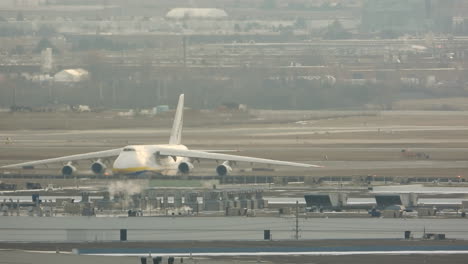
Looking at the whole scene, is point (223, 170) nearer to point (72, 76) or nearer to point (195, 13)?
point (72, 76)

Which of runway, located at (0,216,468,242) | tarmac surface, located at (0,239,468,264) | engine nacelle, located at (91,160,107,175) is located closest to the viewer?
tarmac surface, located at (0,239,468,264)

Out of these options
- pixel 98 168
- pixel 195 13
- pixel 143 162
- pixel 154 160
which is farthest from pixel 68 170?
pixel 195 13

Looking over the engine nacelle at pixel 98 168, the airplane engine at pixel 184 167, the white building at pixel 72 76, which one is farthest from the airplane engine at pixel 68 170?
the white building at pixel 72 76

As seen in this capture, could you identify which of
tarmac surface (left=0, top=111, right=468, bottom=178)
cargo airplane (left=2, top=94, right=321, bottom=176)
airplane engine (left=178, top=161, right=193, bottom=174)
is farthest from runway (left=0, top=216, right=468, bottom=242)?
tarmac surface (left=0, top=111, right=468, bottom=178)

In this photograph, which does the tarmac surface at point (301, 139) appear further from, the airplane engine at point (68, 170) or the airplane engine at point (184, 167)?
the airplane engine at point (68, 170)

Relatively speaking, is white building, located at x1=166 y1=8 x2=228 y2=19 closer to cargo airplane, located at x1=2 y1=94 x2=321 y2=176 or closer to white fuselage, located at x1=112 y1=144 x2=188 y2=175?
cargo airplane, located at x1=2 y1=94 x2=321 y2=176

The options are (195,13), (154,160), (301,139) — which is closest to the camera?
(154,160)

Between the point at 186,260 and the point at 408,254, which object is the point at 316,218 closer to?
the point at 408,254

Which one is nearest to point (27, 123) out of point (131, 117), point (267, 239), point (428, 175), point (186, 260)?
point (131, 117)
